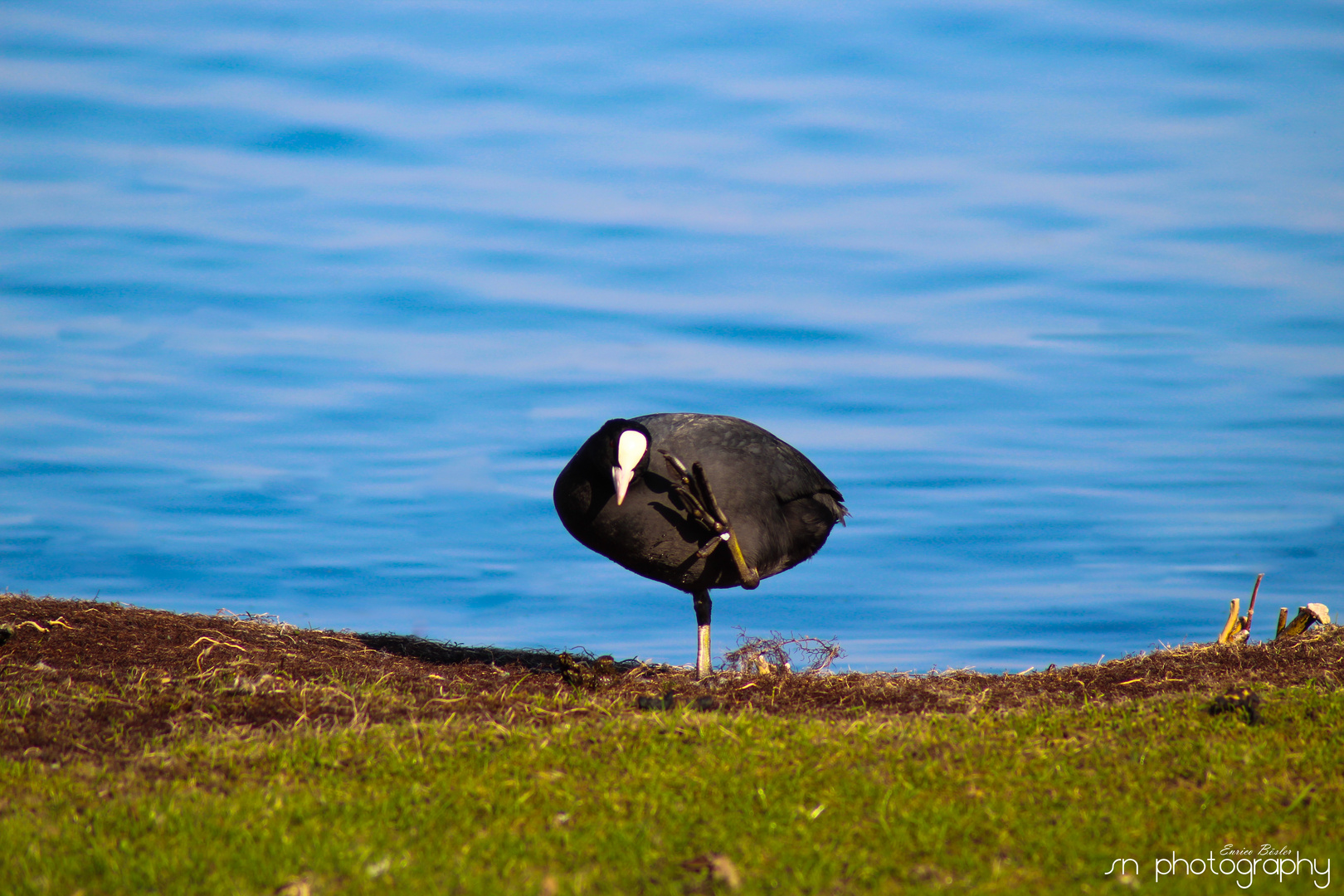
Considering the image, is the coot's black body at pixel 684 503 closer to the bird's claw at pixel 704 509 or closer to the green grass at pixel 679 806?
the bird's claw at pixel 704 509

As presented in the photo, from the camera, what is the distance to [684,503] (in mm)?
9000

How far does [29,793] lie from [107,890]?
5.34 feet

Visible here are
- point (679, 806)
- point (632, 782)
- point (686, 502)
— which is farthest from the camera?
point (686, 502)

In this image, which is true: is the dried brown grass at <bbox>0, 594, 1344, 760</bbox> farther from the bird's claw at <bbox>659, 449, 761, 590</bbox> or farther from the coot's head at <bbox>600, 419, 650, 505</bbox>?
the coot's head at <bbox>600, 419, 650, 505</bbox>

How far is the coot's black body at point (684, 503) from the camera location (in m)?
8.93

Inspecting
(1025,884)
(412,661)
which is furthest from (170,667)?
(1025,884)

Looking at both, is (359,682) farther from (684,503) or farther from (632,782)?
(632,782)

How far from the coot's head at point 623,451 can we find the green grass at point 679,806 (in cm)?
213

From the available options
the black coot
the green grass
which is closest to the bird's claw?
the black coot

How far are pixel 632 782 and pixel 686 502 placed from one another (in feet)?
11.4

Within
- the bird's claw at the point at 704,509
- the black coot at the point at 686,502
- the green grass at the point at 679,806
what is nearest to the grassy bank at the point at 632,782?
the green grass at the point at 679,806

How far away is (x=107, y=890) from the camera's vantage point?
4766 mm

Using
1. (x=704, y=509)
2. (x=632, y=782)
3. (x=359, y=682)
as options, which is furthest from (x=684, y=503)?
(x=632, y=782)

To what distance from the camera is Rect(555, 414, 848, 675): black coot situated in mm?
8867
